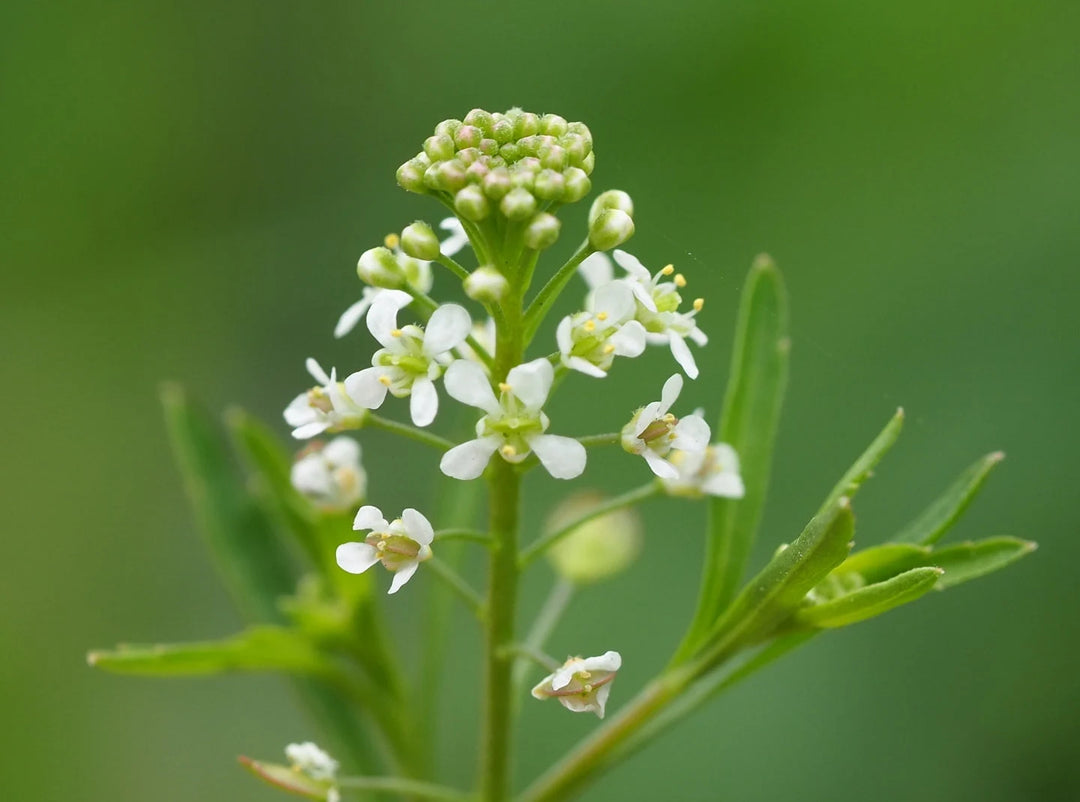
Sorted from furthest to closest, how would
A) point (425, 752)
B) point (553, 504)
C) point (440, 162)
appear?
point (553, 504)
point (425, 752)
point (440, 162)

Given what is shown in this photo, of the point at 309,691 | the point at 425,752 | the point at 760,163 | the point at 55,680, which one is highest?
the point at 760,163

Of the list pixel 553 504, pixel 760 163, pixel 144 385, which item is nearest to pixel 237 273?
pixel 144 385

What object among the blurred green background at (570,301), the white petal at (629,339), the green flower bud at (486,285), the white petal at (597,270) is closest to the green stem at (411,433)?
the green flower bud at (486,285)

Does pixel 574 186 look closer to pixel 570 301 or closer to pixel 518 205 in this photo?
pixel 518 205

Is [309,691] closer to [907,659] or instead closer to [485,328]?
[485,328]

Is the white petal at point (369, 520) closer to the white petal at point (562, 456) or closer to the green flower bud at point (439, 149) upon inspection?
the white petal at point (562, 456)

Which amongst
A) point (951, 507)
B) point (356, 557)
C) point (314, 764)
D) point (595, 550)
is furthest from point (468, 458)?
point (595, 550)
